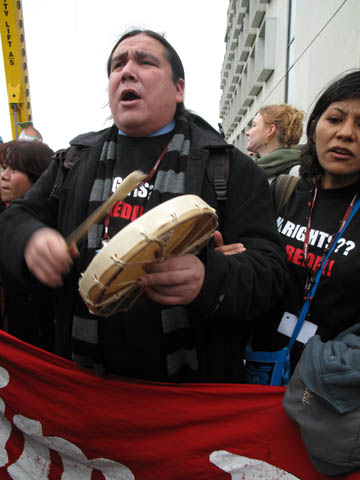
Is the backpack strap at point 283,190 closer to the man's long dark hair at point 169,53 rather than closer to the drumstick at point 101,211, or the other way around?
the man's long dark hair at point 169,53

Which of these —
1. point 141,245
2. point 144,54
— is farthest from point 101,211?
Answer: point 144,54

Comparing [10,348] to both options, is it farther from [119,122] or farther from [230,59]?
[230,59]

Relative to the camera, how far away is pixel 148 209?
123cm

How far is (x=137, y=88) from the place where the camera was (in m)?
1.30

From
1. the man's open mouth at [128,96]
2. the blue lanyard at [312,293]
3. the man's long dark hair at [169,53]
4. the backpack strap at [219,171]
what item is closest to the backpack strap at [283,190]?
the blue lanyard at [312,293]

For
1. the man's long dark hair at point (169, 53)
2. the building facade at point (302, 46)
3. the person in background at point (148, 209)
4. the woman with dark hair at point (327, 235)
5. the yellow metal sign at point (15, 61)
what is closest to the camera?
the person in background at point (148, 209)

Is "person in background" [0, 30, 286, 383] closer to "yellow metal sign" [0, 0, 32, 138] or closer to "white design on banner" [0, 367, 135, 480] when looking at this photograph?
"white design on banner" [0, 367, 135, 480]

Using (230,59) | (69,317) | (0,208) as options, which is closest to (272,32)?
(0,208)

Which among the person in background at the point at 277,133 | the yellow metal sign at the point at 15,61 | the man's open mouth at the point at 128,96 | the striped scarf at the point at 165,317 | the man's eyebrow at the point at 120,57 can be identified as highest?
the yellow metal sign at the point at 15,61

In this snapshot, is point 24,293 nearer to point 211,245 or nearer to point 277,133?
point 211,245

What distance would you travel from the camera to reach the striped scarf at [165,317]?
119 centimetres

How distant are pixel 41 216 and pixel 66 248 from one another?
0.59 metres

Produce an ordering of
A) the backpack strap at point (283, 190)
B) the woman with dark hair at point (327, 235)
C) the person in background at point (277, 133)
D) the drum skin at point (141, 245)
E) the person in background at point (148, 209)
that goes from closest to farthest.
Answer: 1. the drum skin at point (141, 245)
2. the person in background at point (148, 209)
3. the woman with dark hair at point (327, 235)
4. the backpack strap at point (283, 190)
5. the person in background at point (277, 133)

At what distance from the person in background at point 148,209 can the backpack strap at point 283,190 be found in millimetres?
331
